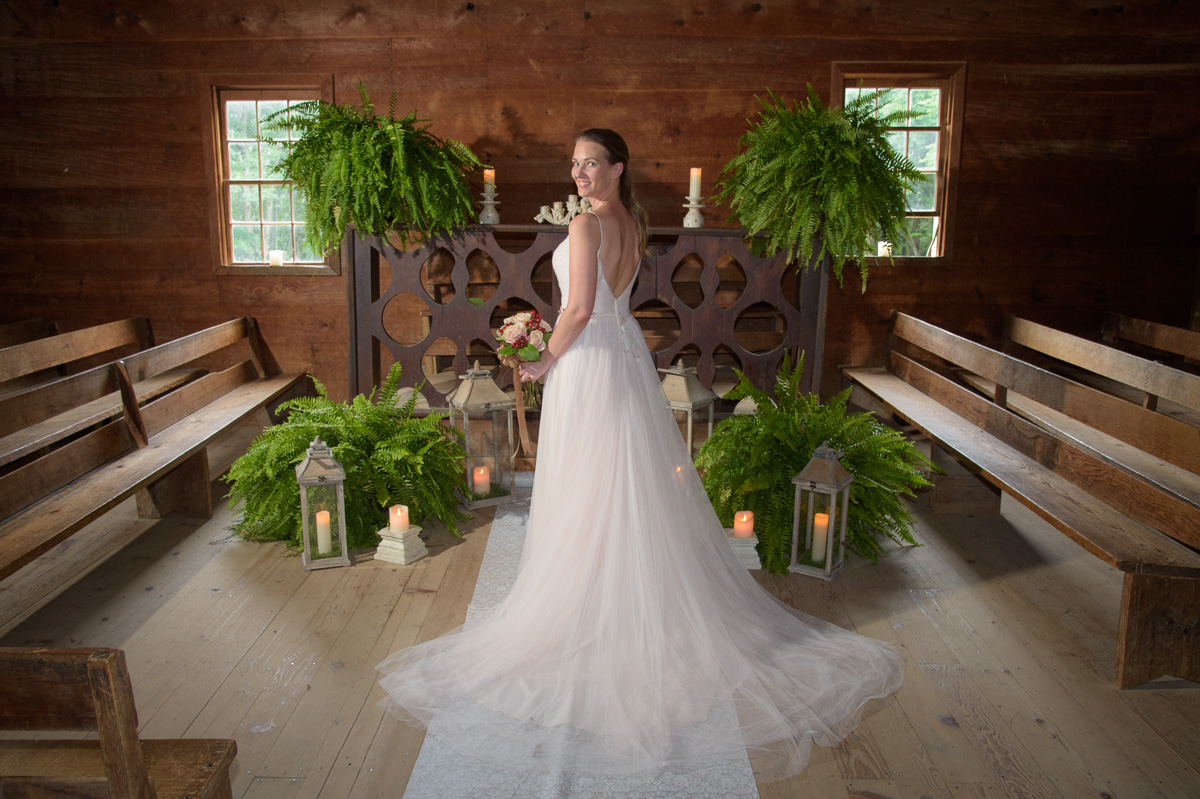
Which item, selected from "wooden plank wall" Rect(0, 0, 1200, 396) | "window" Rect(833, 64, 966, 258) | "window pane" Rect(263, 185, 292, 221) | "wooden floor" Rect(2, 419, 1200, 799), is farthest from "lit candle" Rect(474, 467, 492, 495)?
"window" Rect(833, 64, 966, 258)

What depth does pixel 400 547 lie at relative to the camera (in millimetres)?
4074

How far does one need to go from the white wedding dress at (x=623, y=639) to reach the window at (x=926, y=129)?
4107mm

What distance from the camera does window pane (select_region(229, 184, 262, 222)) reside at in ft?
22.3

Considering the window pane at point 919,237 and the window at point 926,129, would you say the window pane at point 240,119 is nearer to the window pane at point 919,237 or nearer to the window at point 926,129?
the window at point 926,129

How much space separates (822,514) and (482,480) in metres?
1.84

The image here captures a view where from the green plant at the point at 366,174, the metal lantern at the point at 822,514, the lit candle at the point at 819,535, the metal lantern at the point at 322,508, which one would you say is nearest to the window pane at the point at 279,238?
the green plant at the point at 366,174

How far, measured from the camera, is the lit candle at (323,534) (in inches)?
158

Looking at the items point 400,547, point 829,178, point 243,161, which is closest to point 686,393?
point 829,178

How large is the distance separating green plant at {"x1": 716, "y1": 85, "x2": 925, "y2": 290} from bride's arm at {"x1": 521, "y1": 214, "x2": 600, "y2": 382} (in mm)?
2287

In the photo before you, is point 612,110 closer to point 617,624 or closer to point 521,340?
point 521,340

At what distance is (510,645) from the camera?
9.82 ft

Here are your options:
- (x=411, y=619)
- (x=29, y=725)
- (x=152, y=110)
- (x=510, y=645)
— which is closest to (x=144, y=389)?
(x=152, y=110)

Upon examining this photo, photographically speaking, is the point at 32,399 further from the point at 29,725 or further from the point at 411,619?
the point at 29,725

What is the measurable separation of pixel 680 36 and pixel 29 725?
6.14m
